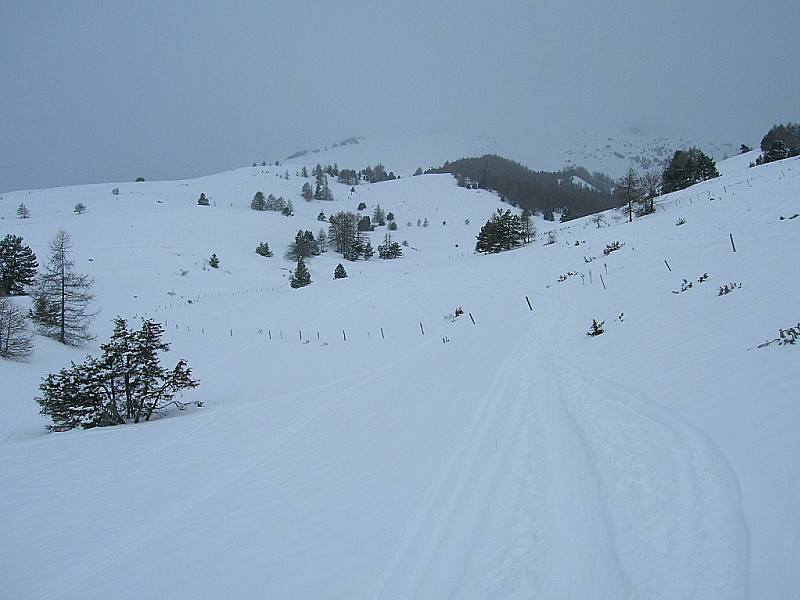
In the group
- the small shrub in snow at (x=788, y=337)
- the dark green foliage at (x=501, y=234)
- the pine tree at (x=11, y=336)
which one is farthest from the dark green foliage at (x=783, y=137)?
the pine tree at (x=11, y=336)

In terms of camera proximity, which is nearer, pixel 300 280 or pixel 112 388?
pixel 112 388

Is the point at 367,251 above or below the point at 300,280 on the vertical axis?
above

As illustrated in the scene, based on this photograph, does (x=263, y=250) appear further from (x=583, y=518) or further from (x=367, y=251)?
(x=583, y=518)

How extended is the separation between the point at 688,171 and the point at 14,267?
6661cm

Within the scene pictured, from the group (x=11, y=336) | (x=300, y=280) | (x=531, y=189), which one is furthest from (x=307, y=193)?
(x=11, y=336)

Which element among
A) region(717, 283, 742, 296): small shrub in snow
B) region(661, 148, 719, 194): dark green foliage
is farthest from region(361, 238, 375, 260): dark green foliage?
region(717, 283, 742, 296): small shrub in snow

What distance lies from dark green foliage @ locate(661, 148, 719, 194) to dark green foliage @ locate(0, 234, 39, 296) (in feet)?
210

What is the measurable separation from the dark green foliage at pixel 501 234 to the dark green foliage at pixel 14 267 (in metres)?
43.0

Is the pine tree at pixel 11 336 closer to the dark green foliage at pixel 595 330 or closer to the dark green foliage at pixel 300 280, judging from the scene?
the dark green foliage at pixel 595 330

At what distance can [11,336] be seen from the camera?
17328 millimetres

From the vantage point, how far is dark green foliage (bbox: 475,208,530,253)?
1855 inches

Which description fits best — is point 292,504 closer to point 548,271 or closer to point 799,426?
point 799,426

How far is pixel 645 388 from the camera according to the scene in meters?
5.43

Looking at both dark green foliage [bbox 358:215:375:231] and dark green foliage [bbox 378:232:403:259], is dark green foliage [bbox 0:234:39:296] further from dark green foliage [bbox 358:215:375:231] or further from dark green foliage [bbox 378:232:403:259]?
dark green foliage [bbox 358:215:375:231]
